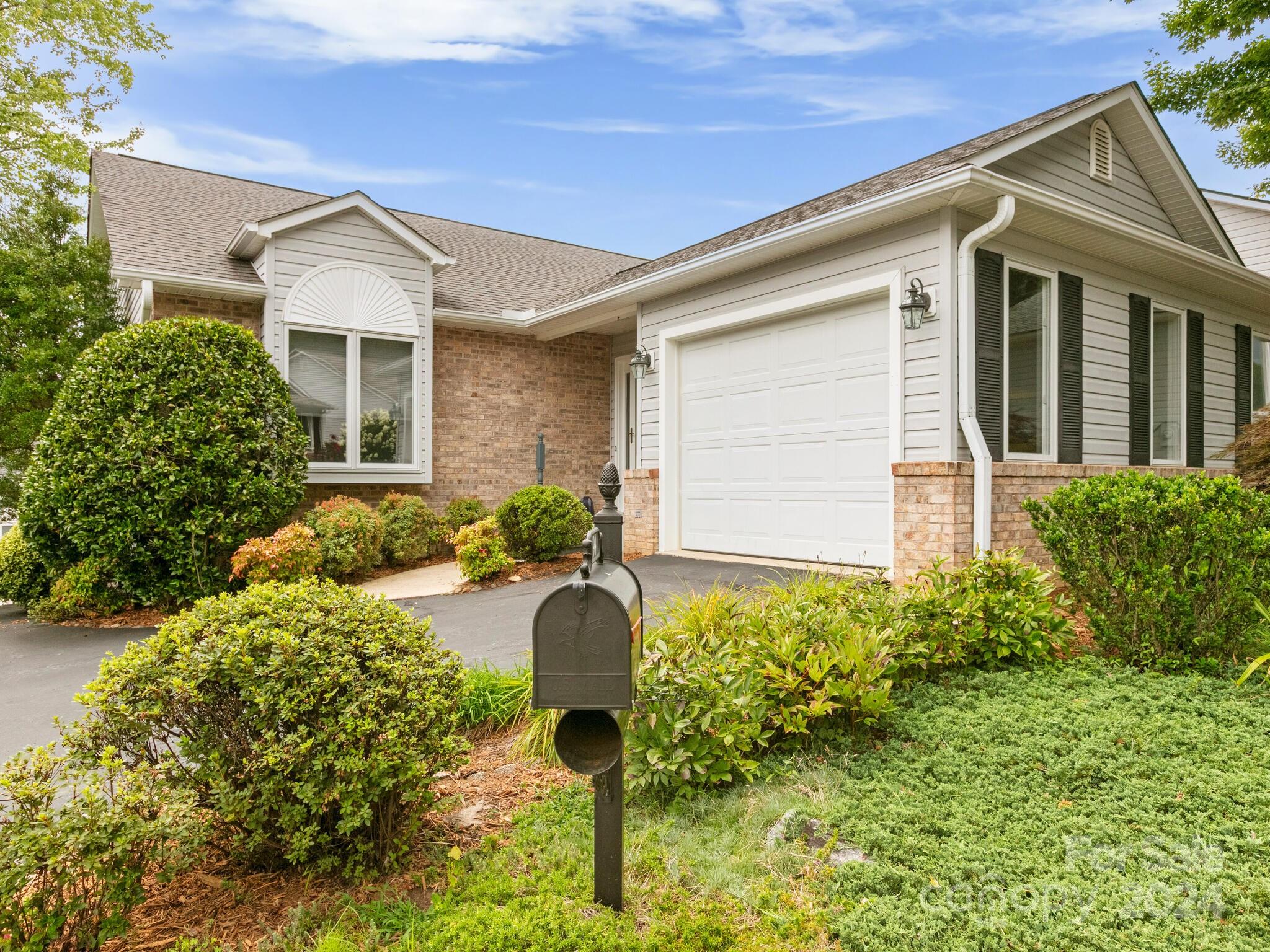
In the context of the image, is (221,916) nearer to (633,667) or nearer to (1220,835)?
(633,667)

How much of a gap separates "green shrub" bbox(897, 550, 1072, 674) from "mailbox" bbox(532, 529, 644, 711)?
89.7 inches

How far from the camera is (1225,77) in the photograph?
36.6ft

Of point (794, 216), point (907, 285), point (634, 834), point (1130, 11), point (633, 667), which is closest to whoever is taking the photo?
point (633, 667)

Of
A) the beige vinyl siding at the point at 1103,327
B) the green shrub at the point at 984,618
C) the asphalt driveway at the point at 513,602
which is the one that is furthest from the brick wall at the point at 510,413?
the green shrub at the point at 984,618

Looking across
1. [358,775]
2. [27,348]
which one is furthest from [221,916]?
[27,348]

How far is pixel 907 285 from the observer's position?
7.00 metres

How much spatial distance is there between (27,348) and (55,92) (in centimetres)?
567

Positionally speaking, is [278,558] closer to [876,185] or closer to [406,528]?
[406,528]

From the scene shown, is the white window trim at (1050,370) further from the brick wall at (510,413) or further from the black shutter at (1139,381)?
the brick wall at (510,413)

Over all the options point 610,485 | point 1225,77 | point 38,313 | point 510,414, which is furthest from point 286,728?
point 1225,77

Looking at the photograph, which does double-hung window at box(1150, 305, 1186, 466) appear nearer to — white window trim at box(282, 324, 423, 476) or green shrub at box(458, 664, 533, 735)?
green shrub at box(458, 664, 533, 735)

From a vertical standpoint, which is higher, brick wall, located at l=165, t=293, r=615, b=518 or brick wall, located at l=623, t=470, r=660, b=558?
brick wall, located at l=165, t=293, r=615, b=518

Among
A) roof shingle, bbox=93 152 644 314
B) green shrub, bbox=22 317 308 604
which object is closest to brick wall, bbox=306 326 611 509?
roof shingle, bbox=93 152 644 314

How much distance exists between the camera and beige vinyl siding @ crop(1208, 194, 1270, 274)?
13.6 m
